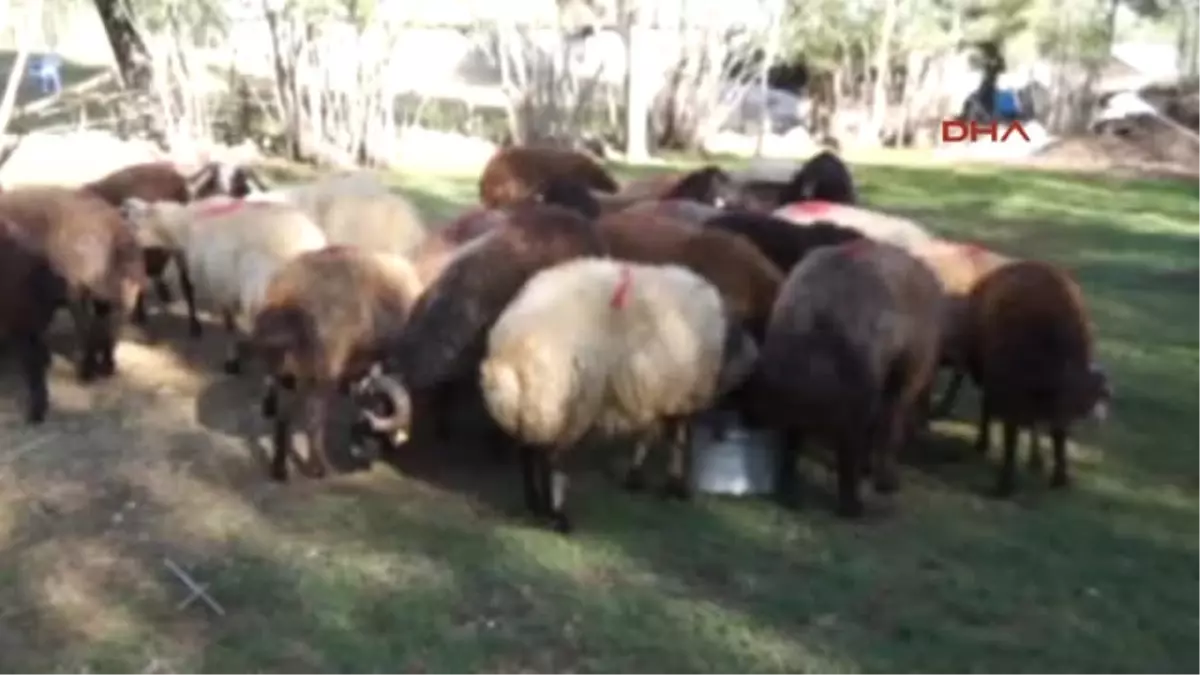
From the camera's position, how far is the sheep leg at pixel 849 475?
734 cm

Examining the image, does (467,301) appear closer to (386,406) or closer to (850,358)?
(386,406)

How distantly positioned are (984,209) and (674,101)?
7.95 m

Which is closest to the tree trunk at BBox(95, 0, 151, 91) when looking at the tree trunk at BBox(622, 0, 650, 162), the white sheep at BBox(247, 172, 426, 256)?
the tree trunk at BBox(622, 0, 650, 162)

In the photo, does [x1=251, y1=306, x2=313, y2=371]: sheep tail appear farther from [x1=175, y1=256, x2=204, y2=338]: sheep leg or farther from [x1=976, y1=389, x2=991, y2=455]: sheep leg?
[x1=976, y1=389, x2=991, y2=455]: sheep leg

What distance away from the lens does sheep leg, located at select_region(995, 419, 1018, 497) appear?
7754 mm

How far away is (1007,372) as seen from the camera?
776 centimetres

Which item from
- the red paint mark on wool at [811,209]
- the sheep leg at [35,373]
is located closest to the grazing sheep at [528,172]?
the red paint mark on wool at [811,209]

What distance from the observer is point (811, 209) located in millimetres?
10453

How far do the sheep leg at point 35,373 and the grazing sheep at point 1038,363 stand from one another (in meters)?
4.86

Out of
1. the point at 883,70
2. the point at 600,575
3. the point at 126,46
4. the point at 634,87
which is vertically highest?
the point at 126,46

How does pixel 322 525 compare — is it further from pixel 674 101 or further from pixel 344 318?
pixel 674 101

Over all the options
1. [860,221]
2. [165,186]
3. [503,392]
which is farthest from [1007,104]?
[503,392]

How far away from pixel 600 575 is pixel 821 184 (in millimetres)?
5936

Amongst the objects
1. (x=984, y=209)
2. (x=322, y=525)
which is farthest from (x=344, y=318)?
(x=984, y=209)
